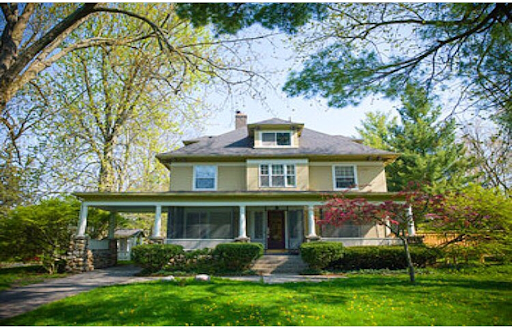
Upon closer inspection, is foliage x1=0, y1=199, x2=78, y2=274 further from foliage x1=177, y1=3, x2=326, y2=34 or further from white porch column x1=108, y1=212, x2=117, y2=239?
foliage x1=177, y1=3, x2=326, y2=34

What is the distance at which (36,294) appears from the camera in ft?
28.0

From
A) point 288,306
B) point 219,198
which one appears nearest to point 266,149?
point 219,198

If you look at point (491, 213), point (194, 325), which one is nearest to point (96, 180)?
point (194, 325)

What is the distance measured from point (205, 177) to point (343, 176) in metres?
7.94

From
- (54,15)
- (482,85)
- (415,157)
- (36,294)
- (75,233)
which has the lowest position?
(36,294)

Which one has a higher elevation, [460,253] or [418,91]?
[418,91]

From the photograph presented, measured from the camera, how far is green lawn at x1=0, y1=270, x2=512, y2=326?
17.8 feet

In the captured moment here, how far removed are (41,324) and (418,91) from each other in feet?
29.5

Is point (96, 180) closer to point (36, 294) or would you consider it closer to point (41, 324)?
point (36, 294)

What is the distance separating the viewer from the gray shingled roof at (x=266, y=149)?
17.2 m

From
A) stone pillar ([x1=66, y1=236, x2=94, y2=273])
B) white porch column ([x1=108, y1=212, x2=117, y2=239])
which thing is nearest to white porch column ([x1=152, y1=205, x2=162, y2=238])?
stone pillar ([x1=66, y1=236, x2=94, y2=273])

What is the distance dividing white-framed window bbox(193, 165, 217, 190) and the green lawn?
9097 mm

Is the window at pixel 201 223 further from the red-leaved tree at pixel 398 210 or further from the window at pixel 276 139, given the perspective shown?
the red-leaved tree at pixel 398 210

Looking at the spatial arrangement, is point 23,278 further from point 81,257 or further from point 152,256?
point 152,256
